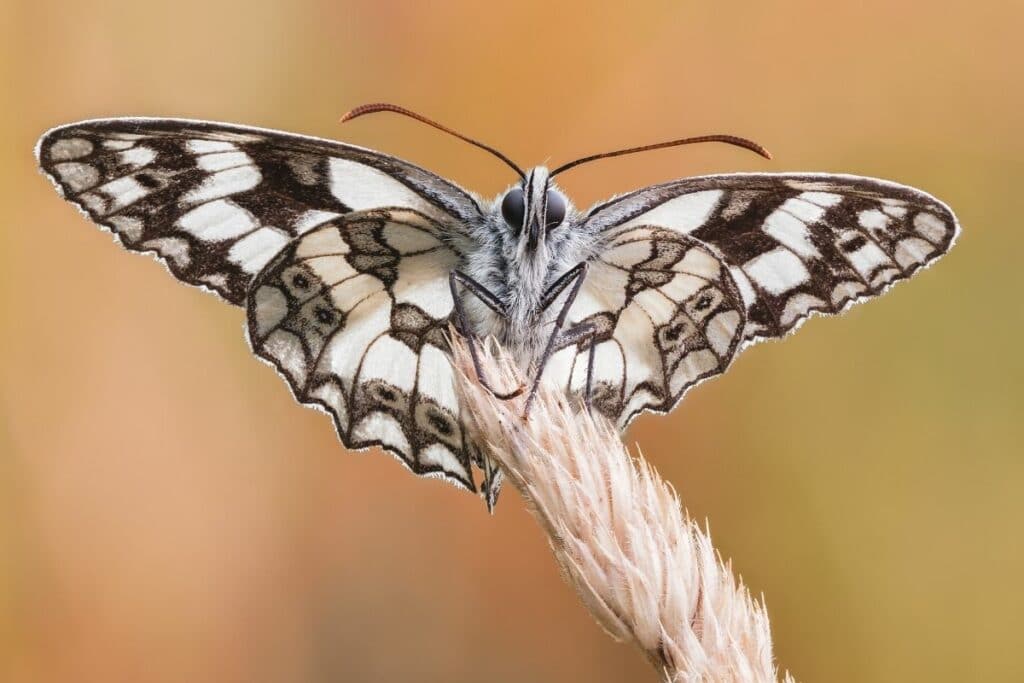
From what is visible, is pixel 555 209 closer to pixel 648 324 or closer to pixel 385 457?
pixel 648 324

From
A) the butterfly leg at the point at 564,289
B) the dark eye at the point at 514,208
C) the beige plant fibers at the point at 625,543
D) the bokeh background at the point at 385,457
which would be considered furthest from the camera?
the bokeh background at the point at 385,457

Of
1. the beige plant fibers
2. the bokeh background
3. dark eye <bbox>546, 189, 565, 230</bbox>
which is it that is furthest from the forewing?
the bokeh background

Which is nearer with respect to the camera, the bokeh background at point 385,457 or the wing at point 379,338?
the wing at point 379,338

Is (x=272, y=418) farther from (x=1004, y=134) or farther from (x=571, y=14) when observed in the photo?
(x=1004, y=134)

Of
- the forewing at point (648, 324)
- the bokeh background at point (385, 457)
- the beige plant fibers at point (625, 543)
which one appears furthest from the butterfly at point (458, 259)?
the bokeh background at point (385, 457)

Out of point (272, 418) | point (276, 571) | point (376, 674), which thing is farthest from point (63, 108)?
point (376, 674)

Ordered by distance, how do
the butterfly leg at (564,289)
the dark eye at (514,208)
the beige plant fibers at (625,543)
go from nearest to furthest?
1. the beige plant fibers at (625,543)
2. the butterfly leg at (564,289)
3. the dark eye at (514,208)

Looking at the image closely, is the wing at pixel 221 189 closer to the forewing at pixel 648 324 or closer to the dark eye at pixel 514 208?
the dark eye at pixel 514 208
